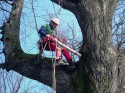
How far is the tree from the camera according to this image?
15.8ft

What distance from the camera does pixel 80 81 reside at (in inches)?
195

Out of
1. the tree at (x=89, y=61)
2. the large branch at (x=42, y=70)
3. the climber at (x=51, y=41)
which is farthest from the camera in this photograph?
the climber at (x=51, y=41)

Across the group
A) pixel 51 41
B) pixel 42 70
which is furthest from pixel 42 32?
pixel 42 70

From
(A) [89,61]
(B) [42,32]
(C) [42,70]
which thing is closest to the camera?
(A) [89,61]

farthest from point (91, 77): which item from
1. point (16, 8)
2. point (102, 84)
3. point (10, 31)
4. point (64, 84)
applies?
point (16, 8)

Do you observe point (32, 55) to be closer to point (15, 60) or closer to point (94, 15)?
point (15, 60)

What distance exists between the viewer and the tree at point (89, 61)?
4820mm

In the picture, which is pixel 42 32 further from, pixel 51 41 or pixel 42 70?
pixel 42 70

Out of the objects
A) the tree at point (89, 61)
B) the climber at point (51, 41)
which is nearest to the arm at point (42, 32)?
the climber at point (51, 41)

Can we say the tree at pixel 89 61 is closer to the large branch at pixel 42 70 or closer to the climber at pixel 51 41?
the large branch at pixel 42 70

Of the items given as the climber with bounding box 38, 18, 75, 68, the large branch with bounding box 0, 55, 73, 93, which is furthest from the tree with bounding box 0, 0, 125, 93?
the climber with bounding box 38, 18, 75, 68

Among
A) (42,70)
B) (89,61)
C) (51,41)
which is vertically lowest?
(42,70)

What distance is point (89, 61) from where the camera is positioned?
193 inches

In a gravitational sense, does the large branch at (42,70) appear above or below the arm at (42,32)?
→ below
